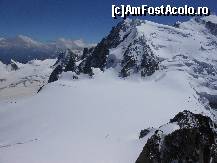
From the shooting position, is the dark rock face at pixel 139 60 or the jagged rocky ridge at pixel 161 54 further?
the dark rock face at pixel 139 60

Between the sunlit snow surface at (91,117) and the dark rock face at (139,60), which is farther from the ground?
the dark rock face at (139,60)

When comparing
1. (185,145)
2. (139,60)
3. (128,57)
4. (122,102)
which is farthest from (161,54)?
(185,145)

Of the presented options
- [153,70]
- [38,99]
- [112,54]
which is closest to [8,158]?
[38,99]

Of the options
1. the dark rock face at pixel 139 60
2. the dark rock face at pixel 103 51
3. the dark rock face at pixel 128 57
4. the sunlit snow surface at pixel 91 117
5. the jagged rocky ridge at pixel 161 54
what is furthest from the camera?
the dark rock face at pixel 103 51

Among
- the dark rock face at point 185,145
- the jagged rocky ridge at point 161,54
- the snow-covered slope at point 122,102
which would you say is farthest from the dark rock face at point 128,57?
the dark rock face at point 185,145

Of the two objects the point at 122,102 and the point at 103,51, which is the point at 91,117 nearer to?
the point at 122,102

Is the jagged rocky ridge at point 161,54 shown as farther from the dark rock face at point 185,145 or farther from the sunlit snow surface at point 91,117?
the dark rock face at point 185,145

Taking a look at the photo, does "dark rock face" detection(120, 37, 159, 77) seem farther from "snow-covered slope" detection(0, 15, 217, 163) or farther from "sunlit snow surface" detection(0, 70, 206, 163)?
"sunlit snow surface" detection(0, 70, 206, 163)

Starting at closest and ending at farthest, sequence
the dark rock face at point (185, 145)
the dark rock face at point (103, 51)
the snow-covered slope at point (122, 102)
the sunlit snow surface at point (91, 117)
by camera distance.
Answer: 1. the dark rock face at point (185, 145)
2. the snow-covered slope at point (122, 102)
3. the sunlit snow surface at point (91, 117)
4. the dark rock face at point (103, 51)

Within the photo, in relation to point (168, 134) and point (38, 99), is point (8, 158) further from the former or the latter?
point (38, 99)
